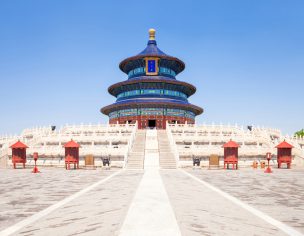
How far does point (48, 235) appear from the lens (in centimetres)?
625

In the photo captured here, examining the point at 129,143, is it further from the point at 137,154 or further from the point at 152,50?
the point at 152,50

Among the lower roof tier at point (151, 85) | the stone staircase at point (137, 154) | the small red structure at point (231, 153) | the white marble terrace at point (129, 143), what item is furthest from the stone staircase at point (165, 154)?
the lower roof tier at point (151, 85)

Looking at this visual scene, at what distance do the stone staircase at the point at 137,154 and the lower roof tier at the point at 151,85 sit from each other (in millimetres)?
22016

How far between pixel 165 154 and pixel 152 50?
37.6m

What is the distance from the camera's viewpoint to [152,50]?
64.8 m

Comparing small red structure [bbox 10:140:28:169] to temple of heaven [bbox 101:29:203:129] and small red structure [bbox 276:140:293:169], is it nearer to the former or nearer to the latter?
small red structure [bbox 276:140:293:169]

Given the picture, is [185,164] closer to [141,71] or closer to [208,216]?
[208,216]

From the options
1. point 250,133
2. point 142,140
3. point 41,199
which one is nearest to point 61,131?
point 142,140

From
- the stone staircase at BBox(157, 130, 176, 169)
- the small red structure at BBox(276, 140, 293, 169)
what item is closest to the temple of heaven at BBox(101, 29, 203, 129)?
the stone staircase at BBox(157, 130, 176, 169)

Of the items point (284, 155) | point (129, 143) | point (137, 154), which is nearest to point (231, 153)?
point (284, 155)

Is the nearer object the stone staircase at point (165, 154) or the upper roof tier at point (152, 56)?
the stone staircase at point (165, 154)

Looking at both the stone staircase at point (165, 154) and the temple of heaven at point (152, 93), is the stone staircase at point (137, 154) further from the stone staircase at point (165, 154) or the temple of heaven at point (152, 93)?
the temple of heaven at point (152, 93)

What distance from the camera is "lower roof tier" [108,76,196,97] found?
194ft

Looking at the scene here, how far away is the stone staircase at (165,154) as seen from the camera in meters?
28.5
